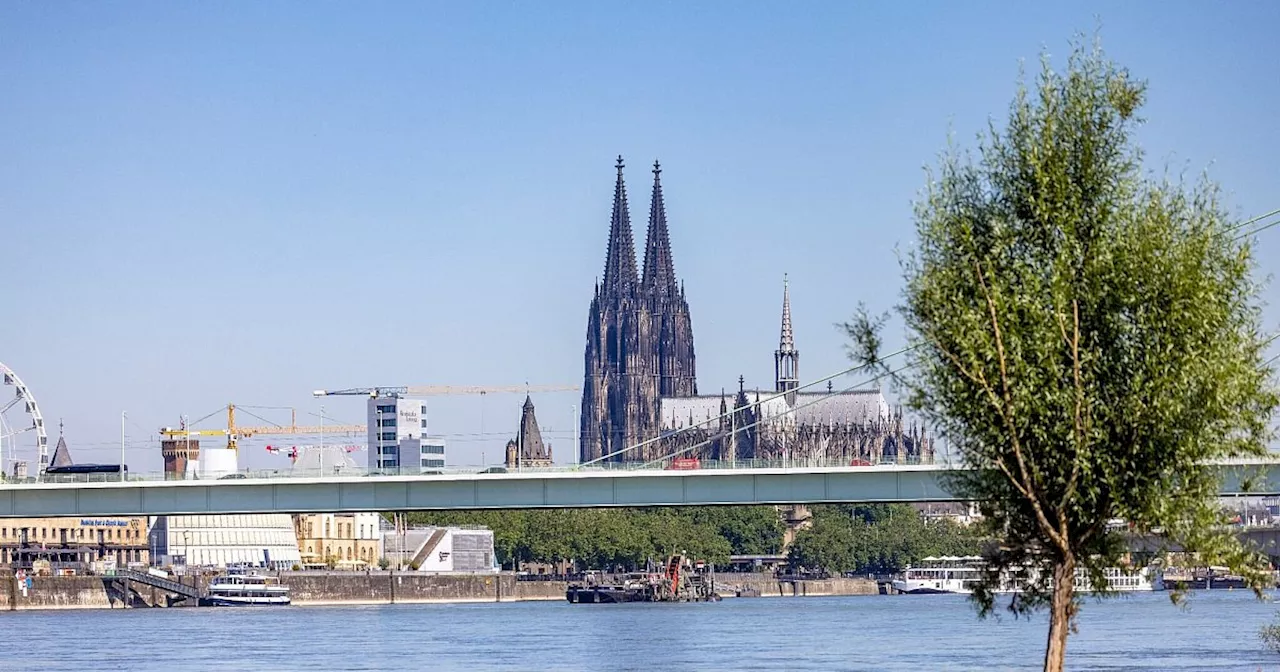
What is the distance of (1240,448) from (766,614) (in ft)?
322

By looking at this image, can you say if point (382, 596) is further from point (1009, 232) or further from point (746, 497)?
point (1009, 232)

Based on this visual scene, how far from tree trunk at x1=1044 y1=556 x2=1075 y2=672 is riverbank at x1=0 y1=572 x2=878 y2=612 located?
117417mm

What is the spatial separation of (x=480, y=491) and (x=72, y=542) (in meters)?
120

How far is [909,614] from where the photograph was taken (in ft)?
400

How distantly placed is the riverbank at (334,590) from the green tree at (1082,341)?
4619 inches

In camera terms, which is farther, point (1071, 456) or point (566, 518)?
point (566, 518)

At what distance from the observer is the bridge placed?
251 feet

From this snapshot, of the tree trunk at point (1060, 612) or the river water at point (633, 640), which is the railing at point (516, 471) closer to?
the river water at point (633, 640)

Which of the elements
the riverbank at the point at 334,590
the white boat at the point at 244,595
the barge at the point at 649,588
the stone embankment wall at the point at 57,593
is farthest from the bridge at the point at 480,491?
the barge at the point at 649,588

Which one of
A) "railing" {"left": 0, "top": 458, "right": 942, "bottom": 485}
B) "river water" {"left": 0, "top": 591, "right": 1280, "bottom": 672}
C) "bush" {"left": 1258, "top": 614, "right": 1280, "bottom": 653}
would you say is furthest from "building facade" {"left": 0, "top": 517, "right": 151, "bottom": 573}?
"bush" {"left": 1258, "top": 614, "right": 1280, "bottom": 653}

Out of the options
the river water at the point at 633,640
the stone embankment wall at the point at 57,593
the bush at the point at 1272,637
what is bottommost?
the river water at the point at 633,640

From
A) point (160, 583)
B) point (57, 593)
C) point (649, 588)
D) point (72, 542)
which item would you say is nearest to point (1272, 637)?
point (57, 593)

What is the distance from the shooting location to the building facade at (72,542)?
181375 millimetres

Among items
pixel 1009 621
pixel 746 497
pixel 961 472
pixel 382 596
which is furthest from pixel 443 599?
pixel 961 472
